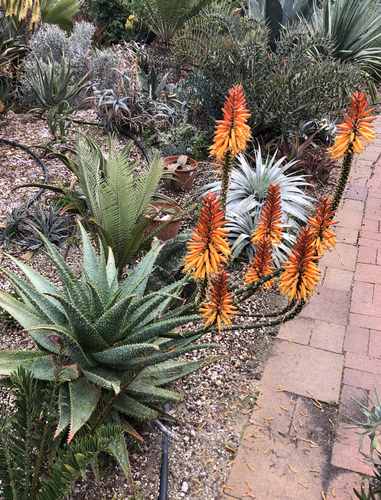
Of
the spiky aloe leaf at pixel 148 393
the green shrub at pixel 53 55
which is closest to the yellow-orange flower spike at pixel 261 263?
the spiky aloe leaf at pixel 148 393

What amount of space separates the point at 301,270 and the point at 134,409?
877 millimetres

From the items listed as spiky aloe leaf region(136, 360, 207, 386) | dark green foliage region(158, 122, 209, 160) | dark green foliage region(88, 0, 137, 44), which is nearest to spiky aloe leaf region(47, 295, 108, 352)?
spiky aloe leaf region(136, 360, 207, 386)

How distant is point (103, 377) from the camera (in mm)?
1972

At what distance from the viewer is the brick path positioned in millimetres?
2088

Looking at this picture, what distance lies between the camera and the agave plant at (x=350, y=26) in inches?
257

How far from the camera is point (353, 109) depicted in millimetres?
1991

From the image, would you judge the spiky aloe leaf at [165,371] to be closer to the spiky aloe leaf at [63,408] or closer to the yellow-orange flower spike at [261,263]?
the spiky aloe leaf at [63,408]

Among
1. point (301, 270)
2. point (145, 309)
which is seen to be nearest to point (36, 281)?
point (145, 309)

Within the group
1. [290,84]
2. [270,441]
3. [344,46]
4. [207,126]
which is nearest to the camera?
[270,441]

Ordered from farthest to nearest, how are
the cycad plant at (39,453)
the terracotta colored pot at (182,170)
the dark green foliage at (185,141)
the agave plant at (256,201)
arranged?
the dark green foliage at (185,141)
the terracotta colored pot at (182,170)
the agave plant at (256,201)
the cycad plant at (39,453)

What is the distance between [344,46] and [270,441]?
5855 mm

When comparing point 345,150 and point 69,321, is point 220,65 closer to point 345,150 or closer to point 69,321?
point 345,150

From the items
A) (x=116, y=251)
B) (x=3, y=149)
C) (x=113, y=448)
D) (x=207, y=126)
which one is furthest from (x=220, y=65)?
(x=113, y=448)

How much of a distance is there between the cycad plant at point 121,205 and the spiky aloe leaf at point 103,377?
0.92 meters
